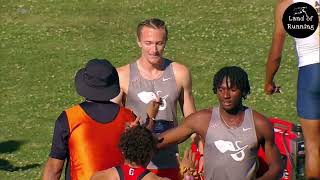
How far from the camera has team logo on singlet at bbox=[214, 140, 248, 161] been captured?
9.96 m

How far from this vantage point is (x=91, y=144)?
9477mm

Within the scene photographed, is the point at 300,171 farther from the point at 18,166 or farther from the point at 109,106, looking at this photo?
the point at 18,166

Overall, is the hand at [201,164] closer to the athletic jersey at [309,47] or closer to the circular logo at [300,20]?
the athletic jersey at [309,47]

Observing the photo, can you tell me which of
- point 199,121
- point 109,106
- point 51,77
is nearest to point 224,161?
point 199,121

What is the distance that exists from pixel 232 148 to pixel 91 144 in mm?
1358

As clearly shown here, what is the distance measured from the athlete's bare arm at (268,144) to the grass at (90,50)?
23.1 ft

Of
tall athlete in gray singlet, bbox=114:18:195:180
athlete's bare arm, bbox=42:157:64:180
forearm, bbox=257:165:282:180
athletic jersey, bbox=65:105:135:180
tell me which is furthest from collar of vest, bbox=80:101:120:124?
tall athlete in gray singlet, bbox=114:18:195:180

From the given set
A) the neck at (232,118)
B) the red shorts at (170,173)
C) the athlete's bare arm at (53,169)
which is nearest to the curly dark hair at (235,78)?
the neck at (232,118)

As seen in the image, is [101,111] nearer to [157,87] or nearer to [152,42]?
[152,42]

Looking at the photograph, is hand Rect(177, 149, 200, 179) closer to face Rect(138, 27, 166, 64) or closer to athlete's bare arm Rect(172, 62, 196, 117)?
athlete's bare arm Rect(172, 62, 196, 117)

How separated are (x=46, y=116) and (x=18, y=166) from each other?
3345mm

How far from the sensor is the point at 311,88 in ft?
36.3

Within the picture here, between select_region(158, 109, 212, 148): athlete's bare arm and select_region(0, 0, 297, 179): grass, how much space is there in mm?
6427

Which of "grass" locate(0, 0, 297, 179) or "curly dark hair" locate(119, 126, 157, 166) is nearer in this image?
"curly dark hair" locate(119, 126, 157, 166)
